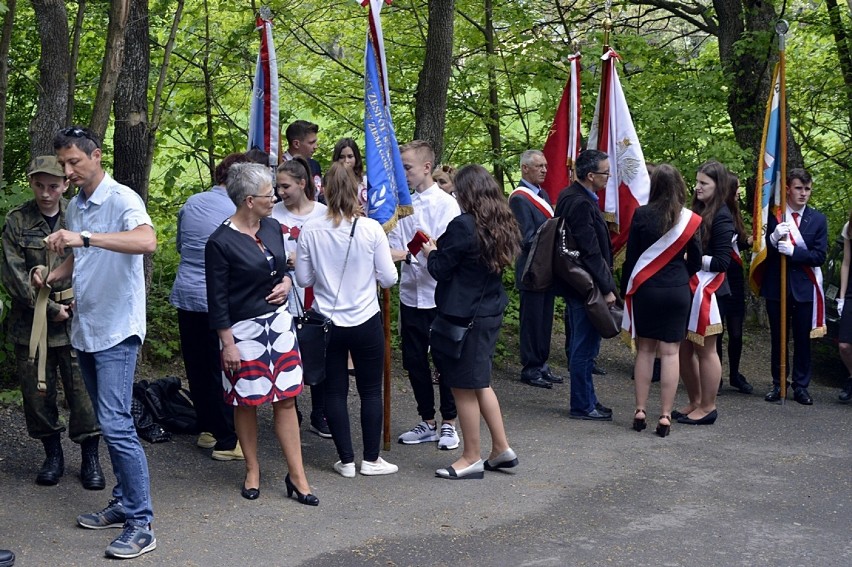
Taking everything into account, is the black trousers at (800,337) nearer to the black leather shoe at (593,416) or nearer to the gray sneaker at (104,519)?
the black leather shoe at (593,416)

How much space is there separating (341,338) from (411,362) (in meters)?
1.12

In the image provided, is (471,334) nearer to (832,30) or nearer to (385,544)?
(385,544)

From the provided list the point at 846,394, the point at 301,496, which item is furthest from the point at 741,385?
the point at 301,496

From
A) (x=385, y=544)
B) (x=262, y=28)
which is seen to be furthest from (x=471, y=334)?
(x=262, y=28)

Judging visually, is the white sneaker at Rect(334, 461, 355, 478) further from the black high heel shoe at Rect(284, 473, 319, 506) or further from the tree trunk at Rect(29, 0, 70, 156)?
the tree trunk at Rect(29, 0, 70, 156)

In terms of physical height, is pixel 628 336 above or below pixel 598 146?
below

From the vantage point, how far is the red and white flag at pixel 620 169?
32.1 ft

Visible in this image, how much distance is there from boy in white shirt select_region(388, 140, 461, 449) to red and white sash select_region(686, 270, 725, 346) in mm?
2105

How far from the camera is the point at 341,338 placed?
6719 millimetres

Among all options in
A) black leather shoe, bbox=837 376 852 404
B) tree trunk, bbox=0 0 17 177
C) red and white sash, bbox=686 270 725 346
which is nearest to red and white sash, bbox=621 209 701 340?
red and white sash, bbox=686 270 725 346

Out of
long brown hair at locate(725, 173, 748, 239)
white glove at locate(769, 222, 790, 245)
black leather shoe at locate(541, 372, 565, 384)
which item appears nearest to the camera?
long brown hair at locate(725, 173, 748, 239)

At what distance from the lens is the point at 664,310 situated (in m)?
8.16

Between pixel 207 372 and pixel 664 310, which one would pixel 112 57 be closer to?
pixel 207 372

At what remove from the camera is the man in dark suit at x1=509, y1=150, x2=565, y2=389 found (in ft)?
32.6
